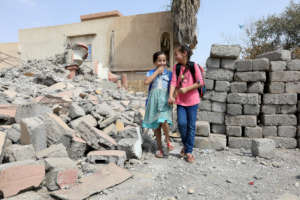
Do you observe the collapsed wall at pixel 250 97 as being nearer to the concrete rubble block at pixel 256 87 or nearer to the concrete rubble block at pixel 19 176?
the concrete rubble block at pixel 256 87

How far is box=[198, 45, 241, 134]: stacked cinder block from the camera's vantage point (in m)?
4.69

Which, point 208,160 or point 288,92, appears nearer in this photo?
point 208,160

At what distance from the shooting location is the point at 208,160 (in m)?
3.71

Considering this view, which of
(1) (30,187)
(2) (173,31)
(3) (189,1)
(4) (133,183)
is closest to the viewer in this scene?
(1) (30,187)

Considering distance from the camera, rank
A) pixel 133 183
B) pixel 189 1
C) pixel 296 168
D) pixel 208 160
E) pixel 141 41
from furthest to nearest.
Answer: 1. pixel 141 41
2. pixel 189 1
3. pixel 208 160
4. pixel 296 168
5. pixel 133 183

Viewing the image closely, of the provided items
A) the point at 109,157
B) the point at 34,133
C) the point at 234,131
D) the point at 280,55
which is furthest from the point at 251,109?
the point at 34,133

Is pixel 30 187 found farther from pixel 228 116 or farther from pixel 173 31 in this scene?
pixel 173 31

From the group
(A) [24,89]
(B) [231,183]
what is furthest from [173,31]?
(B) [231,183]

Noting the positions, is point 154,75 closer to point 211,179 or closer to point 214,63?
point 211,179

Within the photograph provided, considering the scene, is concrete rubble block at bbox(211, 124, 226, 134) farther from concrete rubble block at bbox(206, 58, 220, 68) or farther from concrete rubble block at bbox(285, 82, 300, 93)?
concrete rubble block at bbox(285, 82, 300, 93)

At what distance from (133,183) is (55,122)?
1.68 metres

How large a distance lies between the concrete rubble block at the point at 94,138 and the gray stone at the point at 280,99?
344 cm

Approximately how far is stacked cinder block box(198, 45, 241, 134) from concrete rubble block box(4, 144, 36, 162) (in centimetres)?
341

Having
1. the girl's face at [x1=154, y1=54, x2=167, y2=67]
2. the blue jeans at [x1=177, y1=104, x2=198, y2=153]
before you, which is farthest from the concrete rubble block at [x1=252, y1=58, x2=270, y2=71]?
the girl's face at [x1=154, y1=54, x2=167, y2=67]
